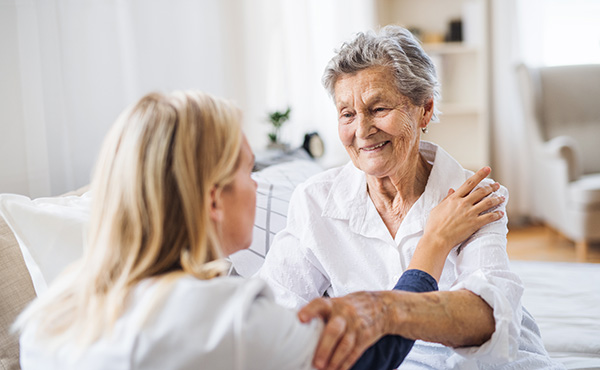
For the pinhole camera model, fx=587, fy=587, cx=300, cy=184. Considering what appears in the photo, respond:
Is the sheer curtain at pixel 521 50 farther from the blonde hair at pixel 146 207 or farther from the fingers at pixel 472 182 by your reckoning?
the blonde hair at pixel 146 207

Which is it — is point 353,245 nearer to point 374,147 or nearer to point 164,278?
point 374,147

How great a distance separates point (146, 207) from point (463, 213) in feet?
2.34

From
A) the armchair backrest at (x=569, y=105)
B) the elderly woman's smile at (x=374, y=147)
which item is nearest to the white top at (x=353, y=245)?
the elderly woman's smile at (x=374, y=147)

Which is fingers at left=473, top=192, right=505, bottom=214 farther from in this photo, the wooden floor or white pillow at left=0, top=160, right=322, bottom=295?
the wooden floor

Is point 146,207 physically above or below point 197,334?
above

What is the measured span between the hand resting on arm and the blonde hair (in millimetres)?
213

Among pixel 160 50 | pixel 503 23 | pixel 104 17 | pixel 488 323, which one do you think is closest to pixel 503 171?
pixel 503 23

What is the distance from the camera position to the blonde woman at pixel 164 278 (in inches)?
28.5

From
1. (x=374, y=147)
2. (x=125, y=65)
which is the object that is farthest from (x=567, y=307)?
(x=125, y=65)

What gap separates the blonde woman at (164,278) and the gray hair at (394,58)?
58 centimetres

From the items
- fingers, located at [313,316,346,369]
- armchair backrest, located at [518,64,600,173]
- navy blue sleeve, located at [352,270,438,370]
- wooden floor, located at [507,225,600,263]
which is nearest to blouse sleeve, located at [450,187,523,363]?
navy blue sleeve, located at [352,270,438,370]

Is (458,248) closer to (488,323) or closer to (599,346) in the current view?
(488,323)

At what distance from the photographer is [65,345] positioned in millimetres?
775

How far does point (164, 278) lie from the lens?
77 centimetres
